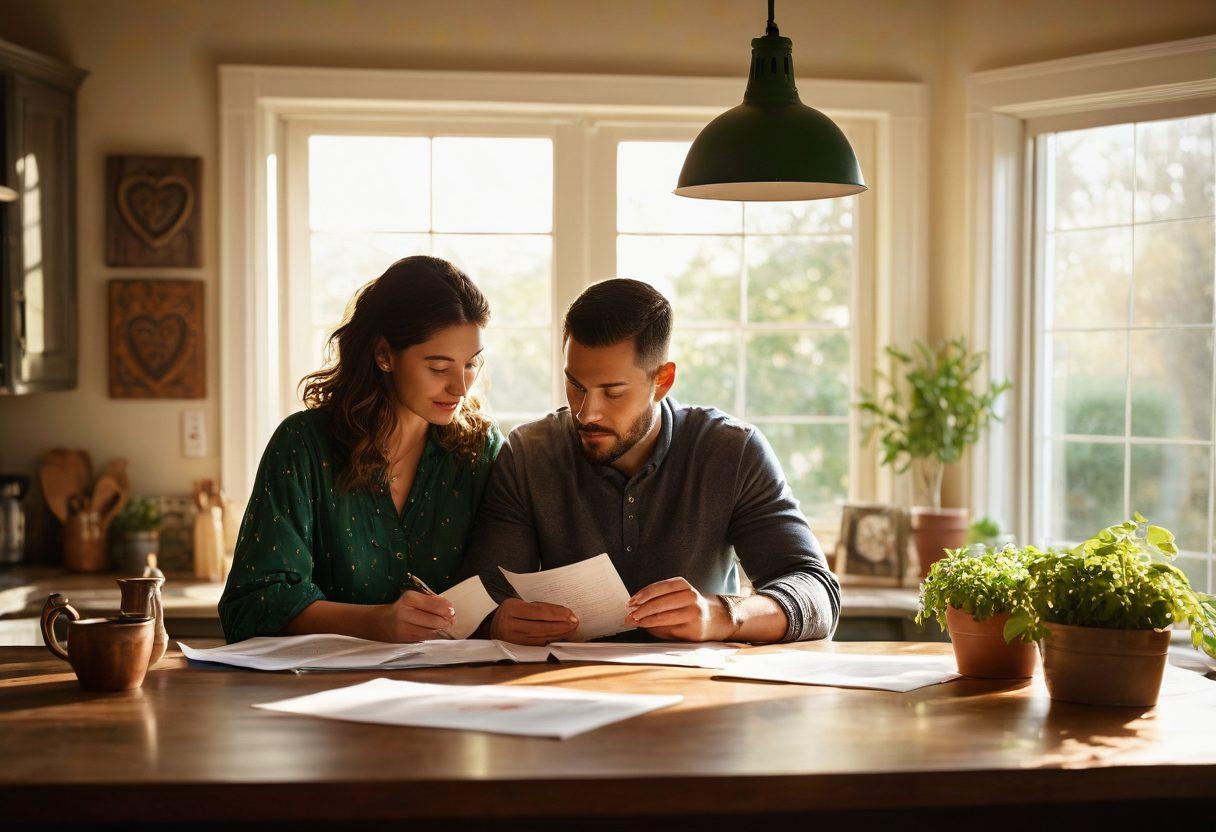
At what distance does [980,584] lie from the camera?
1.83 m

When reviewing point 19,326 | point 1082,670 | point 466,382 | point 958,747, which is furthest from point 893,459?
point 19,326

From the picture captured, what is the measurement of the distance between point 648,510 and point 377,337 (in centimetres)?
64

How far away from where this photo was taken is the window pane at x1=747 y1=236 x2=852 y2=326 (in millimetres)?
4160

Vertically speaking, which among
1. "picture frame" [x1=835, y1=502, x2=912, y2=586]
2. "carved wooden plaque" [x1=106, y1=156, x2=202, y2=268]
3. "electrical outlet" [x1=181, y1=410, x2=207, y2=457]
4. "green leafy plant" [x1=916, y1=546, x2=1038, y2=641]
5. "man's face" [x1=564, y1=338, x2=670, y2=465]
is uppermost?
"carved wooden plaque" [x1=106, y1=156, x2=202, y2=268]

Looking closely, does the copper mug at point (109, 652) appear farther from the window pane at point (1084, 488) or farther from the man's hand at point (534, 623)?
the window pane at point (1084, 488)

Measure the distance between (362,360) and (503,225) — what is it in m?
1.84

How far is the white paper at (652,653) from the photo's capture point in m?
1.93

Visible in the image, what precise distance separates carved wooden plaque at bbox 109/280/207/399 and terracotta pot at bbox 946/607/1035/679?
279 centimetres

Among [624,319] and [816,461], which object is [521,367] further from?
[624,319]

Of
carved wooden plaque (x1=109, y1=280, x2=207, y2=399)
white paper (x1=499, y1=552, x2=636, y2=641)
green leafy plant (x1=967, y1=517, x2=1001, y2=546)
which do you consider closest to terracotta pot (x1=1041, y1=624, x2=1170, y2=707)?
white paper (x1=499, y1=552, x2=636, y2=641)

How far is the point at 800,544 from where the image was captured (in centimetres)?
234

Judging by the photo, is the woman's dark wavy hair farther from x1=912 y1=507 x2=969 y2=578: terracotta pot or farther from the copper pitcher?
x1=912 y1=507 x2=969 y2=578: terracotta pot

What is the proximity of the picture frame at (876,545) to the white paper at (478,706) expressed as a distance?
85.3 inches

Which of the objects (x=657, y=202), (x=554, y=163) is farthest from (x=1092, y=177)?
(x=554, y=163)
